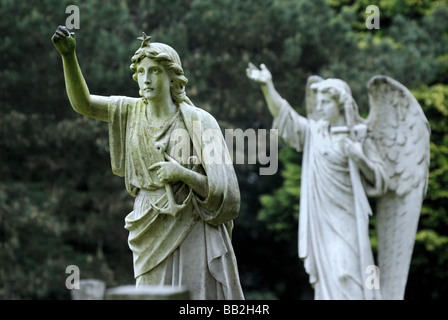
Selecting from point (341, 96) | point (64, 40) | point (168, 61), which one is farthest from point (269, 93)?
point (64, 40)

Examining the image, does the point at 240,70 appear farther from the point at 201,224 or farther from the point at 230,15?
the point at 201,224

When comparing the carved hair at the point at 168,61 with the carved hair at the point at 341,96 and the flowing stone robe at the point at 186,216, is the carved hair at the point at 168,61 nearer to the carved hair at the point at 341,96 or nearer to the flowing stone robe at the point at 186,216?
the flowing stone robe at the point at 186,216

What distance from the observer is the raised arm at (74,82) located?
5444 millimetres

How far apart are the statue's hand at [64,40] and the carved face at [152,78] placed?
18.2 inches

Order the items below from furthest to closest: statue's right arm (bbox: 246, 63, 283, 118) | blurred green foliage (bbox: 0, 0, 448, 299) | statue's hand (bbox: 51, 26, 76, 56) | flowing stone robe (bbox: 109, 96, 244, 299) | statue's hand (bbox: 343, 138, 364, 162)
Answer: blurred green foliage (bbox: 0, 0, 448, 299) → statue's right arm (bbox: 246, 63, 283, 118) → statue's hand (bbox: 343, 138, 364, 162) → flowing stone robe (bbox: 109, 96, 244, 299) → statue's hand (bbox: 51, 26, 76, 56)

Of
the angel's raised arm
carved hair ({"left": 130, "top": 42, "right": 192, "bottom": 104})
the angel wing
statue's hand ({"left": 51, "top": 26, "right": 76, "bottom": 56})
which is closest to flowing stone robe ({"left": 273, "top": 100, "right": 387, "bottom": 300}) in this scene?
the angel wing

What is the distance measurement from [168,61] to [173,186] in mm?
746

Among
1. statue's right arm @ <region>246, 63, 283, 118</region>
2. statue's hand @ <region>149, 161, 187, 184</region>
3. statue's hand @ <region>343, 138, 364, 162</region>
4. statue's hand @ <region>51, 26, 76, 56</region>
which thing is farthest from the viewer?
statue's right arm @ <region>246, 63, 283, 118</region>

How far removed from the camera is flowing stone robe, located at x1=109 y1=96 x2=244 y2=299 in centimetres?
563

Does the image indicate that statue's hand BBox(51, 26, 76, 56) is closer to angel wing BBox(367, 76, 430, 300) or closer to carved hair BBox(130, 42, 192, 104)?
carved hair BBox(130, 42, 192, 104)

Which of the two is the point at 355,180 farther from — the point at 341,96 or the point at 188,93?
the point at 188,93

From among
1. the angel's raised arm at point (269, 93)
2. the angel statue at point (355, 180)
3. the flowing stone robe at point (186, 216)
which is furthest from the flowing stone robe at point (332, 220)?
the flowing stone robe at point (186, 216)

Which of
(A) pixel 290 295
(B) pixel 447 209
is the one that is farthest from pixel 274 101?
(A) pixel 290 295

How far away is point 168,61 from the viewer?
573cm
